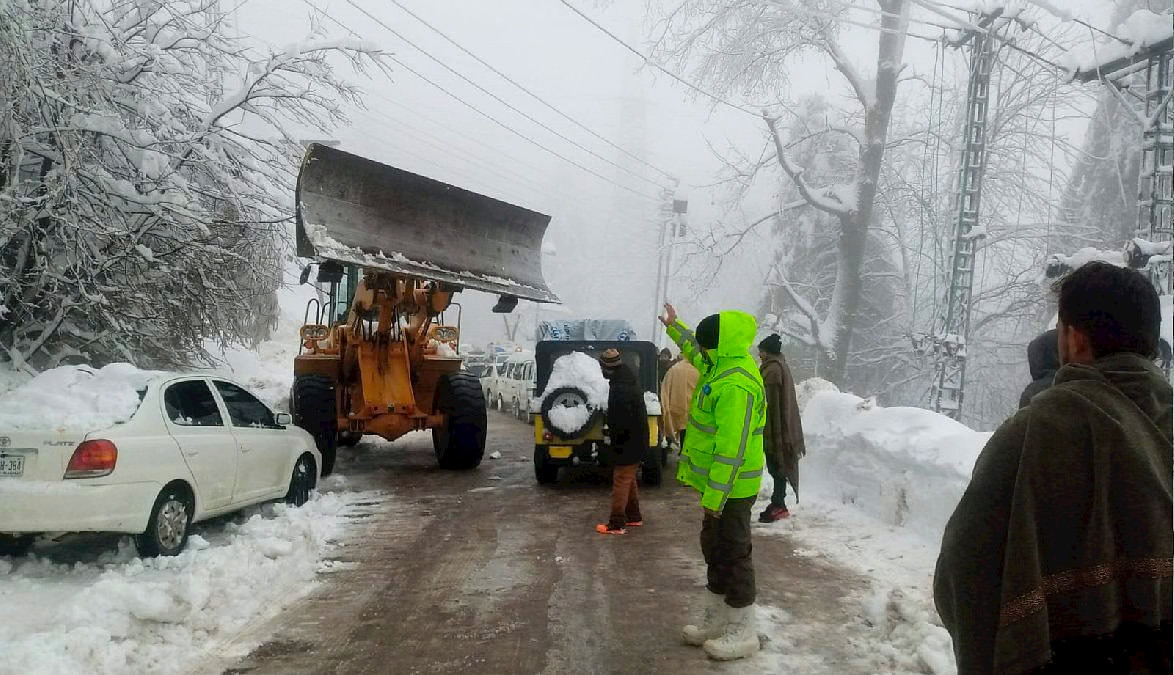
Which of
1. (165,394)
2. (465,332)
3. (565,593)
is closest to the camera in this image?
(565,593)

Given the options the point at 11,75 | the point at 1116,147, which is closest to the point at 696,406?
the point at 11,75

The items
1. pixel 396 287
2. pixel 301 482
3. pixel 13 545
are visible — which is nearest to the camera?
pixel 13 545

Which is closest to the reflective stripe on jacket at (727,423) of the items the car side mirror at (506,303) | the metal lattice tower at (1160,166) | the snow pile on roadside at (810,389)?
the car side mirror at (506,303)

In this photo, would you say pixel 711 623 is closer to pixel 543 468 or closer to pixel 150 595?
pixel 150 595

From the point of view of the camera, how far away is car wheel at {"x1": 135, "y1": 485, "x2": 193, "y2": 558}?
594cm

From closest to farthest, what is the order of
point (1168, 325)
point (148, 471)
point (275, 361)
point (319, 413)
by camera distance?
point (1168, 325), point (148, 471), point (319, 413), point (275, 361)

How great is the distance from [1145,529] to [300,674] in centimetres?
403

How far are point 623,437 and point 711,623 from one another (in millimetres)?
3154

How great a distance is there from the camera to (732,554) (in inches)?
187

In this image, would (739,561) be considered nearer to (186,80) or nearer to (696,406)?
(696,406)

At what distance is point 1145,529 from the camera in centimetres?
190

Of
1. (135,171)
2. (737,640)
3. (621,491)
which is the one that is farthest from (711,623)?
(135,171)

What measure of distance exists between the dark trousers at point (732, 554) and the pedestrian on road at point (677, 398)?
7112 mm

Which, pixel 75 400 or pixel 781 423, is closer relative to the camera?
pixel 75 400
